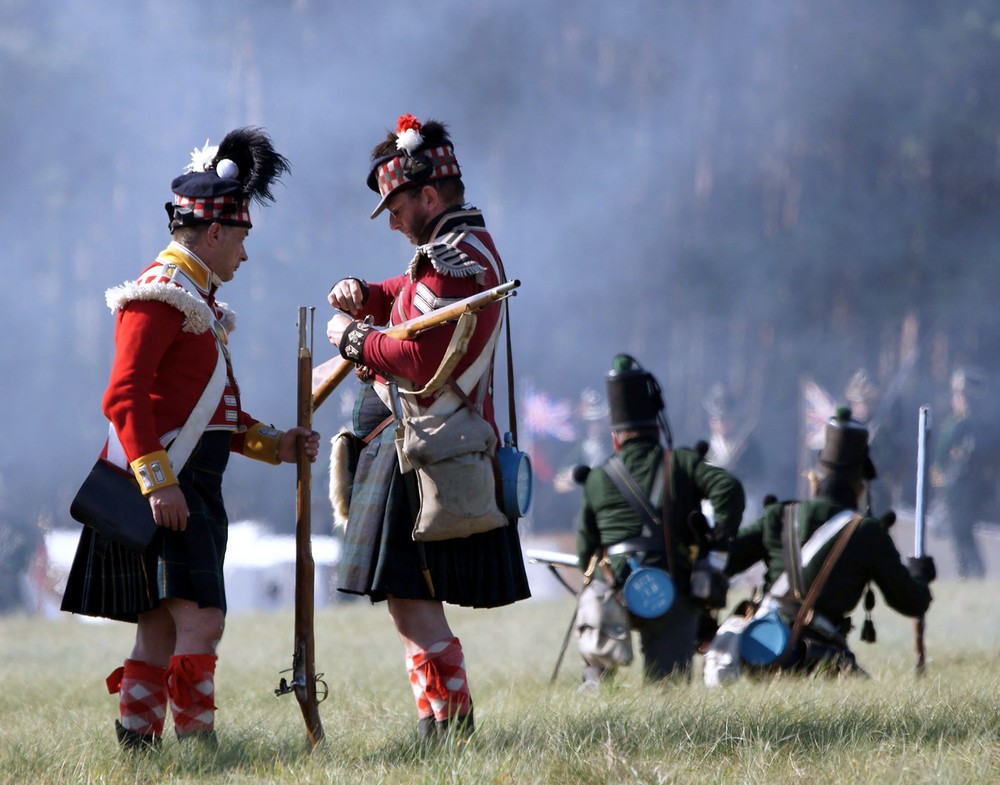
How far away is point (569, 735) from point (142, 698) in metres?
1.12

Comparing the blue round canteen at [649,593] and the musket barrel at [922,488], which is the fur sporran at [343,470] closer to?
the blue round canteen at [649,593]

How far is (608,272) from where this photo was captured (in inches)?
1089

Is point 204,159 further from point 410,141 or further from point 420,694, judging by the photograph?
point 420,694

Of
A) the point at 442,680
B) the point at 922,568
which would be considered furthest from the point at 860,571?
the point at 442,680

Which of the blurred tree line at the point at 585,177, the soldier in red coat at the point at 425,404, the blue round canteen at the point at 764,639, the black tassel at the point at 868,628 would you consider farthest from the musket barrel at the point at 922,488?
the blurred tree line at the point at 585,177

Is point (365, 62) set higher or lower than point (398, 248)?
higher

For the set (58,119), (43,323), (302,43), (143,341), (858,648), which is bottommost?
(858,648)

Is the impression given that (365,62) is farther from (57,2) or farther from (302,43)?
(57,2)

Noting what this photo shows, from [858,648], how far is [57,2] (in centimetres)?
2008

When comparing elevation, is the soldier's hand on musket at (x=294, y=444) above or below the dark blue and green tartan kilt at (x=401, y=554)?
above

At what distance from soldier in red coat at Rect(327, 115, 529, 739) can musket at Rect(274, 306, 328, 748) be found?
4.3 inches

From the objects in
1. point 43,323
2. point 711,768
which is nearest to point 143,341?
point 711,768

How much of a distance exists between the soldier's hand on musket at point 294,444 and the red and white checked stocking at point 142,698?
66cm

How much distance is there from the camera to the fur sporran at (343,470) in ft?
14.1
